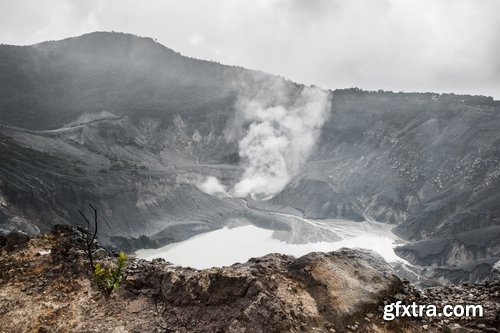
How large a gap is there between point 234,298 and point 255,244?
56879mm

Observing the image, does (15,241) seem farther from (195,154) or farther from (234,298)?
A: (195,154)

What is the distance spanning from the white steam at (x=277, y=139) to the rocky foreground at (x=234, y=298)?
83712 mm

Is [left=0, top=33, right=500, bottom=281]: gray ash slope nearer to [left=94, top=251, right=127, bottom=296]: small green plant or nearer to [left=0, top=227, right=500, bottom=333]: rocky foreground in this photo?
[left=0, top=227, right=500, bottom=333]: rocky foreground

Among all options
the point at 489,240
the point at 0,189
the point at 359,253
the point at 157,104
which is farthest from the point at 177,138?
the point at 359,253

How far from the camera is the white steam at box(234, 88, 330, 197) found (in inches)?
3890

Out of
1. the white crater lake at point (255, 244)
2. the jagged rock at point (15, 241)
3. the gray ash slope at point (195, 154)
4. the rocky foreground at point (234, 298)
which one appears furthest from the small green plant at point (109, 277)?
the white crater lake at point (255, 244)

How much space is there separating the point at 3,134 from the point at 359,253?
2596 inches

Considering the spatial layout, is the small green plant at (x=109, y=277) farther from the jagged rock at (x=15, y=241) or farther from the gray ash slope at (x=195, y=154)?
the gray ash slope at (x=195, y=154)

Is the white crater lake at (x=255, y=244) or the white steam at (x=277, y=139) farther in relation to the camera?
the white steam at (x=277, y=139)

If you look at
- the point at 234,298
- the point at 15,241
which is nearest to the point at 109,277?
the point at 234,298

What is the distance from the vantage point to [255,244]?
6569 centimetres

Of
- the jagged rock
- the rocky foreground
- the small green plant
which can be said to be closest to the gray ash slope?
the jagged rock

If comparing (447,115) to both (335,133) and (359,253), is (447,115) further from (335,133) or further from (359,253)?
(359,253)

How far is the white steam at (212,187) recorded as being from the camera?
293 feet
